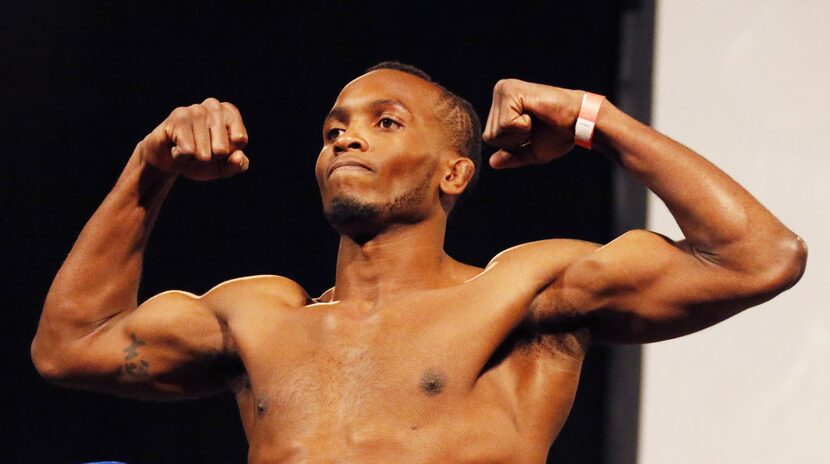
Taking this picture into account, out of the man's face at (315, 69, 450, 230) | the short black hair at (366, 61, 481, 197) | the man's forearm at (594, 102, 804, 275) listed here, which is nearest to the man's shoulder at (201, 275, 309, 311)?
the man's face at (315, 69, 450, 230)

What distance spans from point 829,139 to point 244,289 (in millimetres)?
1307

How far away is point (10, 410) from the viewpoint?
3.34 m

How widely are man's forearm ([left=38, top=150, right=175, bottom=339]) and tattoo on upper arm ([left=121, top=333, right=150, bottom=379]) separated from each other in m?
0.09

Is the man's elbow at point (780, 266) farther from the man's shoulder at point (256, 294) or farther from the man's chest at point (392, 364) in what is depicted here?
the man's shoulder at point (256, 294)

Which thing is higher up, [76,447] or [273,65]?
[273,65]

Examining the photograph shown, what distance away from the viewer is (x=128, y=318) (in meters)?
2.56

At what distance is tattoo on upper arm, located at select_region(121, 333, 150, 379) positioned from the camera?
2525 millimetres

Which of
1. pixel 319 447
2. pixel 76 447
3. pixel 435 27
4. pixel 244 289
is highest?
pixel 435 27

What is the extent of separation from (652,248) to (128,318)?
37.3 inches

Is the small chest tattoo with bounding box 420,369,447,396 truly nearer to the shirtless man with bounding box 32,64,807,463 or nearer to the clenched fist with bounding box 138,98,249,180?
the shirtless man with bounding box 32,64,807,463

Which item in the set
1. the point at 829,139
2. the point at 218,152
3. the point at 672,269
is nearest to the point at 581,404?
Answer: the point at 829,139

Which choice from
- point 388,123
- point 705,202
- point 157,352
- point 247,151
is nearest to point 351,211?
point 388,123

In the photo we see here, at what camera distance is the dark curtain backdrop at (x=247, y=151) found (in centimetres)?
331

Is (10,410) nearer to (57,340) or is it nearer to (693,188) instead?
(57,340)
